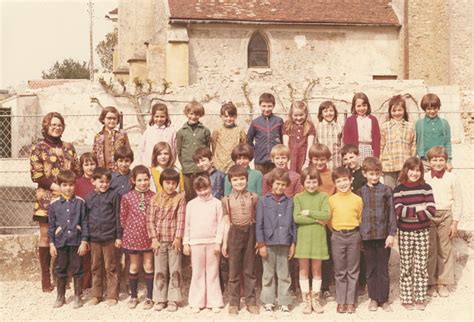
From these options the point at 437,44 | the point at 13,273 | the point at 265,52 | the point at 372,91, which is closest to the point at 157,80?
the point at 265,52

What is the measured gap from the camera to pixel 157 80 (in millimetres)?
22000

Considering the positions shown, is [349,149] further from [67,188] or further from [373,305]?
[67,188]

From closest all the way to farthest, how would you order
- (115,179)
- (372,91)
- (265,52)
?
(115,179), (372,91), (265,52)

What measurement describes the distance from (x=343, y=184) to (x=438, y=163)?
1.18 meters

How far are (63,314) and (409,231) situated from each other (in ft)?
12.6

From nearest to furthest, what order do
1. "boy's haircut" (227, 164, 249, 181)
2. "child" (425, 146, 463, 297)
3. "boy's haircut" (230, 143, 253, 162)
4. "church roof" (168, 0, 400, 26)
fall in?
1. "boy's haircut" (227, 164, 249, 181)
2. "boy's haircut" (230, 143, 253, 162)
3. "child" (425, 146, 463, 297)
4. "church roof" (168, 0, 400, 26)

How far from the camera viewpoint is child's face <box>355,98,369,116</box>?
283 inches

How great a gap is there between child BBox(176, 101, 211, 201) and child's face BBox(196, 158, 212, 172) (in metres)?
0.38

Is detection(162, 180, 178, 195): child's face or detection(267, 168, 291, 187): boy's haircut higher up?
detection(267, 168, 291, 187): boy's haircut

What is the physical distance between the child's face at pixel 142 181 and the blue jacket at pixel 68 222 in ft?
2.07

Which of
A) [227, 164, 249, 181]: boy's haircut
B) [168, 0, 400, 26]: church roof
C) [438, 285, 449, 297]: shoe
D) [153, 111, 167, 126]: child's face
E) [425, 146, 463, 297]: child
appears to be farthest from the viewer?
[168, 0, 400, 26]: church roof

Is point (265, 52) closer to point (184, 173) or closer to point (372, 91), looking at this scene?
point (372, 91)

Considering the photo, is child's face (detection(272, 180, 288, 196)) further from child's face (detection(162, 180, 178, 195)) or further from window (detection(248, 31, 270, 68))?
window (detection(248, 31, 270, 68))

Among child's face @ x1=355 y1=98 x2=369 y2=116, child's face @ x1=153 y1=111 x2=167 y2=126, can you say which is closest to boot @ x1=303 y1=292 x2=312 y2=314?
child's face @ x1=355 y1=98 x2=369 y2=116
